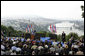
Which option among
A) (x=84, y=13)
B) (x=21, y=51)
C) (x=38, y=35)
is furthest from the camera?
(x=38, y=35)

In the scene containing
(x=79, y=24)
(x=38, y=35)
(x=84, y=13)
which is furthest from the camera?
(x=79, y=24)

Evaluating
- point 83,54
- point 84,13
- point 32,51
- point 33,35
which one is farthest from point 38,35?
point 83,54

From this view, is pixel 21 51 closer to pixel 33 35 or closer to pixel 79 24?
pixel 33 35

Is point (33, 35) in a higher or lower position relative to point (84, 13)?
lower

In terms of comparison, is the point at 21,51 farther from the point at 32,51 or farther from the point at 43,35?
the point at 43,35

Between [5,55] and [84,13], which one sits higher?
[84,13]

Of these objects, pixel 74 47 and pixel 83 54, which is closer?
pixel 83 54

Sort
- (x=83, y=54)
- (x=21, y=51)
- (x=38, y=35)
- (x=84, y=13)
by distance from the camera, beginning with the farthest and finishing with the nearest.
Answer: (x=38, y=35)
(x=84, y=13)
(x=21, y=51)
(x=83, y=54)

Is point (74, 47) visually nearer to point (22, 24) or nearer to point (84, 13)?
point (84, 13)

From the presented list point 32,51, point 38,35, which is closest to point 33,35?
point 38,35

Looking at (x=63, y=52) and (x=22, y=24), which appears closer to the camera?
(x=63, y=52)
